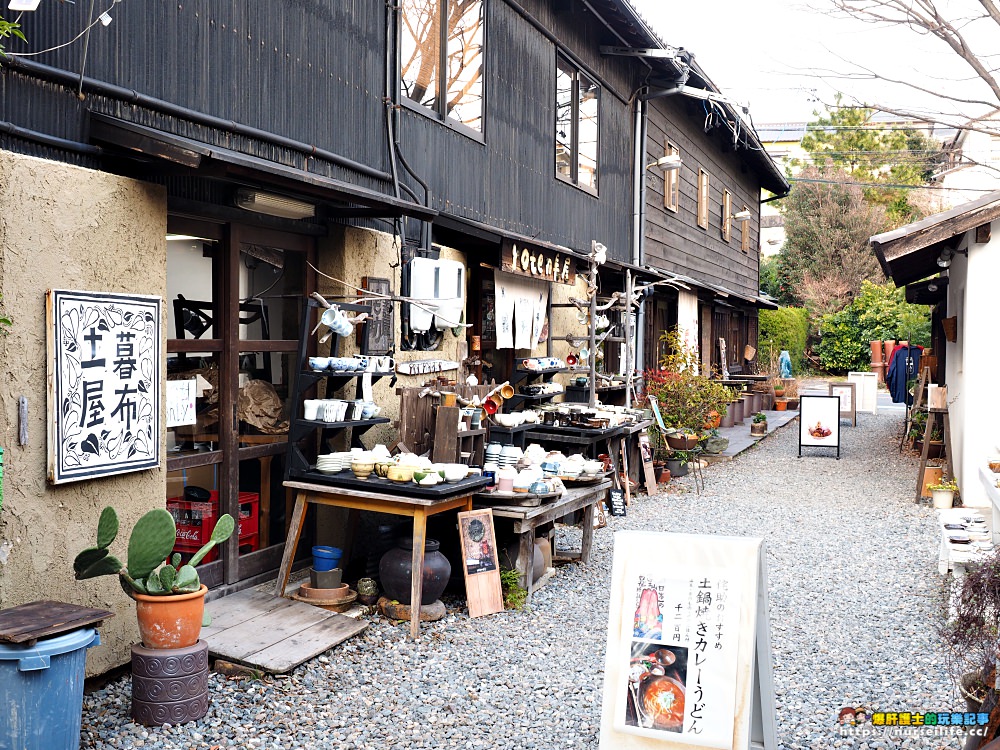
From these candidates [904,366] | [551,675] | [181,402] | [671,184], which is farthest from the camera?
[904,366]

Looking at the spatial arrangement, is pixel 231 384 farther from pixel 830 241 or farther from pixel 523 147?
pixel 830 241

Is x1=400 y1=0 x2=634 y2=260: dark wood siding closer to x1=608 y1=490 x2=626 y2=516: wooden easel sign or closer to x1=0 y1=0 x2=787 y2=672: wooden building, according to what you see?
x1=0 y1=0 x2=787 y2=672: wooden building

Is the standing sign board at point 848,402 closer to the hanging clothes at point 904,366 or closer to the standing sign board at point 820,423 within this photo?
the hanging clothes at point 904,366

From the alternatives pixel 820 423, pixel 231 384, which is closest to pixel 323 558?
pixel 231 384

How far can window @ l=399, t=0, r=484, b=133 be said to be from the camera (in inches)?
305

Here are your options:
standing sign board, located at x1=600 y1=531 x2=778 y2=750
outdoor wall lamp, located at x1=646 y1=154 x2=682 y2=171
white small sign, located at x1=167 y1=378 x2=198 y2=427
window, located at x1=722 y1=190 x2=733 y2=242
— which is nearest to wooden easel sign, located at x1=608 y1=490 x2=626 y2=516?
white small sign, located at x1=167 y1=378 x2=198 y2=427

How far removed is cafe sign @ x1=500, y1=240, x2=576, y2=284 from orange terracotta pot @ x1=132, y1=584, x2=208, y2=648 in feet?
15.9

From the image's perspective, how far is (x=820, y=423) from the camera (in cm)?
1425

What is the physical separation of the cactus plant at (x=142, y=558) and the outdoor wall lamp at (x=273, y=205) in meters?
2.15

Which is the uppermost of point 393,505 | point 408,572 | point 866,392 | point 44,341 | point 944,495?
point 44,341

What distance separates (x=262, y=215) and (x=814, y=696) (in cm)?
434

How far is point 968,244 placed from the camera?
9703mm

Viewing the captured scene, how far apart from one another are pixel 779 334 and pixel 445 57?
24367 millimetres

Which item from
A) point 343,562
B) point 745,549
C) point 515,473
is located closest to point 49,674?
point 745,549
